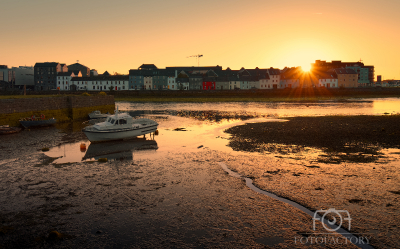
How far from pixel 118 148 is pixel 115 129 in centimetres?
217

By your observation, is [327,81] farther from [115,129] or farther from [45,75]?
[115,129]

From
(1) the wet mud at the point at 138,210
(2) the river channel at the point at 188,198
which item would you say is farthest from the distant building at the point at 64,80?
(1) the wet mud at the point at 138,210

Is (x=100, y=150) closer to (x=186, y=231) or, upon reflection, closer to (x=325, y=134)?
(x=186, y=231)

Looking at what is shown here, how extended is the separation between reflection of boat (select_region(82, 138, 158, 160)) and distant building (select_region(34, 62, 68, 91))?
14115 cm

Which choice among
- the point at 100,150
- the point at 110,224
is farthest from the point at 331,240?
the point at 100,150

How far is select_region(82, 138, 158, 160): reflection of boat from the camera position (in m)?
16.8

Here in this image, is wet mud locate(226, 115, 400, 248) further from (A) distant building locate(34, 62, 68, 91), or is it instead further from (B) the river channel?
(A) distant building locate(34, 62, 68, 91)

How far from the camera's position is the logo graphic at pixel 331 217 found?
25.9 ft

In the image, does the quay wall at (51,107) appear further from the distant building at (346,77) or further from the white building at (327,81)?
the distant building at (346,77)

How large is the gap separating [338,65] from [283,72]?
49006mm

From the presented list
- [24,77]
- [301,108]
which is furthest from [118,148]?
[24,77]

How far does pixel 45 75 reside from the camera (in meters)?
145

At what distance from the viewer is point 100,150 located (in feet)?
60.0

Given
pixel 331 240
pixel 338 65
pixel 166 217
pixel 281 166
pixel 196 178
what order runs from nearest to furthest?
1. pixel 331 240
2. pixel 166 217
3. pixel 196 178
4. pixel 281 166
5. pixel 338 65
